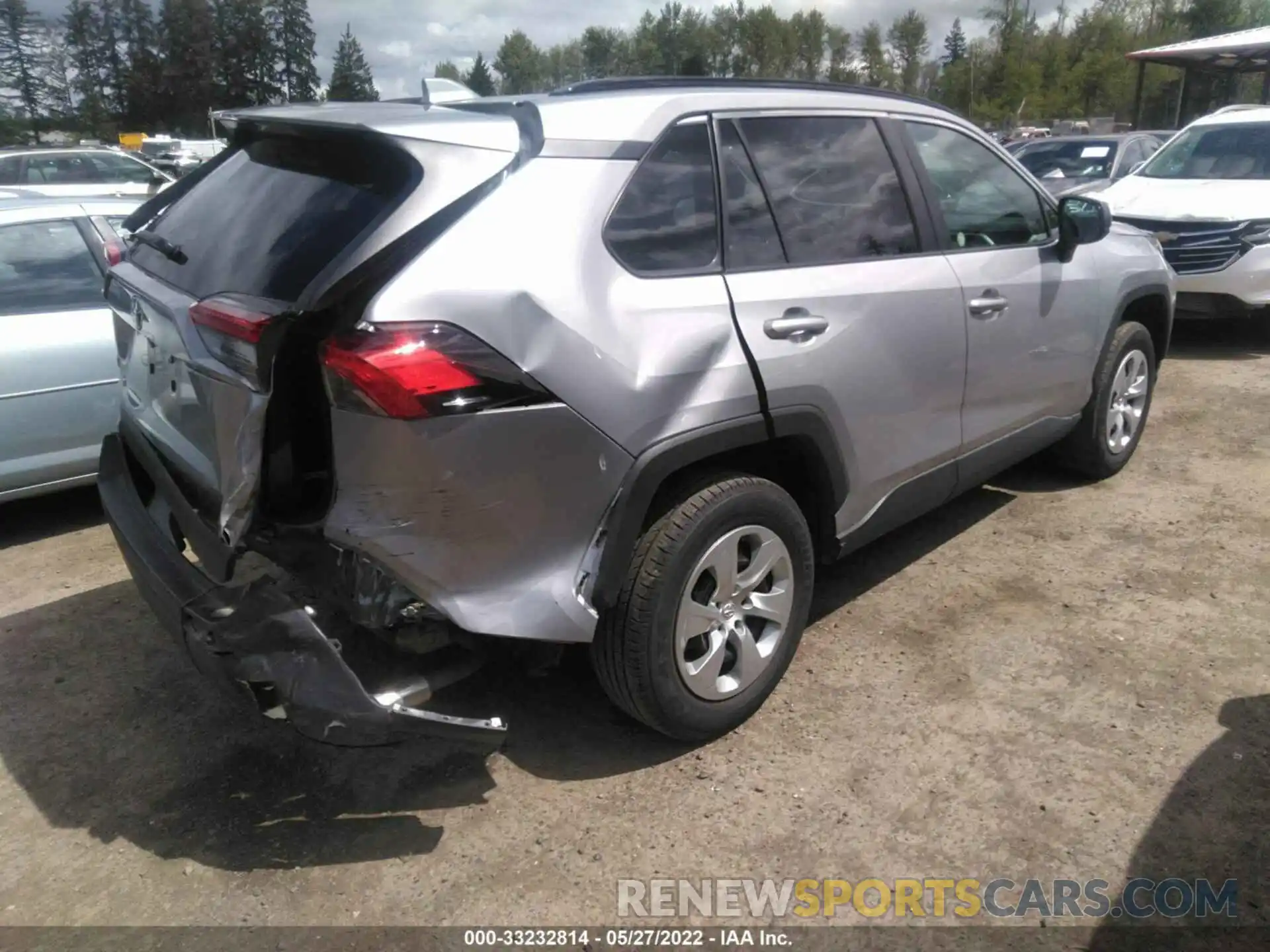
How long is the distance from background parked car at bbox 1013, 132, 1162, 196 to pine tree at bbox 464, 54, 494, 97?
604cm

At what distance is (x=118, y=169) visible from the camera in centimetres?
1367

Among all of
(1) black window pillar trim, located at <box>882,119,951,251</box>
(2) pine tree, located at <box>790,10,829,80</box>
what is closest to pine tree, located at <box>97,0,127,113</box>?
(2) pine tree, located at <box>790,10,829,80</box>

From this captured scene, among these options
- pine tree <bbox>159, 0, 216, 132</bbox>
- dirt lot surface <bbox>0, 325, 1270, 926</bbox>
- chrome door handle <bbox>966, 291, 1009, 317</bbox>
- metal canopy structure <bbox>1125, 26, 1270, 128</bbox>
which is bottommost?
dirt lot surface <bbox>0, 325, 1270, 926</bbox>

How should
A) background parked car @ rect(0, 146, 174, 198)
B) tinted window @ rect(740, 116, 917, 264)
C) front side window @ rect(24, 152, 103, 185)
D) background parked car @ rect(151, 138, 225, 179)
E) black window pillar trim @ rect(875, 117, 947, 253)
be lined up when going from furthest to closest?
background parked car @ rect(151, 138, 225, 179)
front side window @ rect(24, 152, 103, 185)
background parked car @ rect(0, 146, 174, 198)
black window pillar trim @ rect(875, 117, 947, 253)
tinted window @ rect(740, 116, 917, 264)

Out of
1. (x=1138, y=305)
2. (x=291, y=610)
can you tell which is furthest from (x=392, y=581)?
(x=1138, y=305)

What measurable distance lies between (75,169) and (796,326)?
1360cm

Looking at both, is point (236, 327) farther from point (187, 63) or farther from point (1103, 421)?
point (187, 63)

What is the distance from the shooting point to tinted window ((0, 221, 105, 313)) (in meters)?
4.66

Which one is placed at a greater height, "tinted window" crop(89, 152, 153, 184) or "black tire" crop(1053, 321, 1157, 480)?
"tinted window" crop(89, 152, 153, 184)

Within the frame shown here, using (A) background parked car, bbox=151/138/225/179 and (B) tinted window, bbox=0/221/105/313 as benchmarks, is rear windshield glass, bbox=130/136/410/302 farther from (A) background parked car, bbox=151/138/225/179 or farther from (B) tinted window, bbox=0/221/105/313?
(A) background parked car, bbox=151/138/225/179

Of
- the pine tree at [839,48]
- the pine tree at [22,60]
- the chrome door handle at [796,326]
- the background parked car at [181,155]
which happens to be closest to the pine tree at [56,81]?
the pine tree at [22,60]

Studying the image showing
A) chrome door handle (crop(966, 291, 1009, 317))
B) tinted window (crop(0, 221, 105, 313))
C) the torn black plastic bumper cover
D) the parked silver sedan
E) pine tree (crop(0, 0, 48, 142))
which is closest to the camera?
the torn black plastic bumper cover

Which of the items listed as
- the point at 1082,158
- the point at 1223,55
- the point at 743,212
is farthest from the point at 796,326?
the point at 1223,55

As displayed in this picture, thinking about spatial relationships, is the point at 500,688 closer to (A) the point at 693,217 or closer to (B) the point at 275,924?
(B) the point at 275,924
